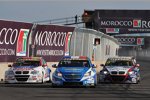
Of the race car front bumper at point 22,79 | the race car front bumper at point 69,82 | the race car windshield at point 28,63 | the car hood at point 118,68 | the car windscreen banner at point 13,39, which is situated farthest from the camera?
the car windscreen banner at point 13,39

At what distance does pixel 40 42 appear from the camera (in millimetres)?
36344

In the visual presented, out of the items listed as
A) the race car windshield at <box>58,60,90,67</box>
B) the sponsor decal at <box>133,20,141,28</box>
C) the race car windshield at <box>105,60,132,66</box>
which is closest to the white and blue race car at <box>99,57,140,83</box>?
the race car windshield at <box>105,60,132,66</box>

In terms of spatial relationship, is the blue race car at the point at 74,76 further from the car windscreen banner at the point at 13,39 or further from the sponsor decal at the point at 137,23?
the sponsor decal at the point at 137,23

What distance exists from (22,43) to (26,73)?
824cm

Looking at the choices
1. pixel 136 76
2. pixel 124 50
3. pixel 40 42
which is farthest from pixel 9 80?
pixel 124 50

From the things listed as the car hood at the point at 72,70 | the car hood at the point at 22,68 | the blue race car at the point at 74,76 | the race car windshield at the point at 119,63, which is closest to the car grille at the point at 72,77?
the blue race car at the point at 74,76

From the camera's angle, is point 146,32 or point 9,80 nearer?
point 9,80

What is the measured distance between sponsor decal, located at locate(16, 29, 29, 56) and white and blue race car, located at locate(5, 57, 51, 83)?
5.77 meters

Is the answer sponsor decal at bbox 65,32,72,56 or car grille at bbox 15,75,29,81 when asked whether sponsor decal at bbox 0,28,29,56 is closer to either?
car grille at bbox 15,75,29,81

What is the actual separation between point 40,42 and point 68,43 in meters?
4.66

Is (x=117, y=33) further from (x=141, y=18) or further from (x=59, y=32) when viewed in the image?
(x=59, y=32)

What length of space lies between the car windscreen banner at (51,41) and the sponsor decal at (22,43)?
1.52m

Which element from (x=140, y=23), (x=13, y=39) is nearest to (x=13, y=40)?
(x=13, y=39)

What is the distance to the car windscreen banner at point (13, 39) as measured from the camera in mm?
30031
